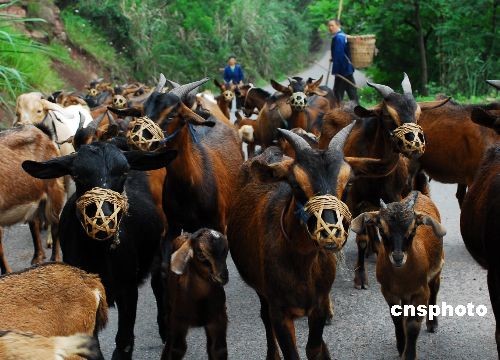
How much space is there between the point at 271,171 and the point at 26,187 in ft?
14.8

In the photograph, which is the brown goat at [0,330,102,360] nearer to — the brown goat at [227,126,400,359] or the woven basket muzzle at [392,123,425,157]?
the brown goat at [227,126,400,359]

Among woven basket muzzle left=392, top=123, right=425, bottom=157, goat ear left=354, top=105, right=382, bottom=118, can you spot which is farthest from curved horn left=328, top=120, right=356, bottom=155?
goat ear left=354, top=105, right=382, bottom=118

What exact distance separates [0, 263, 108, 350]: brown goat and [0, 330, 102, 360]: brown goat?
93cm

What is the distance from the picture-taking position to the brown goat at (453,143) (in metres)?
9.30

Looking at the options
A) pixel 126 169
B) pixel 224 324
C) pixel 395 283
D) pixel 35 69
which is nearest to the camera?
pixel 126 169

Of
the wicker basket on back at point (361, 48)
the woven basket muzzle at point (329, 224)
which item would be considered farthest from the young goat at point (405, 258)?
the wicker basket on back at point (361, 48)

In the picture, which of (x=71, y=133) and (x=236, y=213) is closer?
(x=236, y=213)

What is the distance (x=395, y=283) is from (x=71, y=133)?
6.60 meters

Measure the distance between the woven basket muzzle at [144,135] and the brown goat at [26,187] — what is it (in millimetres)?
2475

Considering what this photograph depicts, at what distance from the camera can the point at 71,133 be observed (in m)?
11.3

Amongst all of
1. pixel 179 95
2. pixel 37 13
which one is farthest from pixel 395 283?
pixel 37 13

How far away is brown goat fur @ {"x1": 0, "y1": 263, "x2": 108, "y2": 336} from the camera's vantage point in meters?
3.86

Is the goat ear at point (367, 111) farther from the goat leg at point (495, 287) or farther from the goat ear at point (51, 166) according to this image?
the goat ear at point (51, 166)

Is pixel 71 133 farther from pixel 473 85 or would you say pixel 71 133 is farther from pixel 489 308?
pixel 473 85
